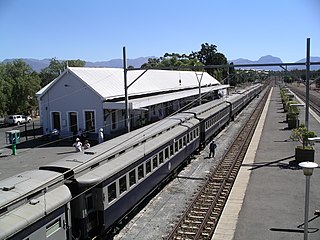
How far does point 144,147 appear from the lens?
14672mm

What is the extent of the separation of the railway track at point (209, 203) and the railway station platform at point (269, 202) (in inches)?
14.6

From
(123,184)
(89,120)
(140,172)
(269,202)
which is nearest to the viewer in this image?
(123,184)

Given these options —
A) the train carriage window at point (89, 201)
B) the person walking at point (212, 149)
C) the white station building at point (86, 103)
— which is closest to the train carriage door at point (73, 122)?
the white station building at point (86, 103)

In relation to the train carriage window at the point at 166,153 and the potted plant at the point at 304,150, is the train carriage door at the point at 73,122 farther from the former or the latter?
the potted plant at the point at 304,150

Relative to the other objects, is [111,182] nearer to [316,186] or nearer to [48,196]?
[48,196]

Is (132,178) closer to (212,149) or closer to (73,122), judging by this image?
(212,149)

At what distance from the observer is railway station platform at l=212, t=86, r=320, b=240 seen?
12289 mm

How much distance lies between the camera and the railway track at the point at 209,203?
12.6 metres

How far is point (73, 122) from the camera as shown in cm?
3497

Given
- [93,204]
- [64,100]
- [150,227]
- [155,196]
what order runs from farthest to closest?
[64,100] < [155,196] < [150,227] < [93,204]

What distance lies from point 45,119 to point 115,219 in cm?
2656

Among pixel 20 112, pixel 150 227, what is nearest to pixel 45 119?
pixel 20 112

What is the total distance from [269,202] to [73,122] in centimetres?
2391

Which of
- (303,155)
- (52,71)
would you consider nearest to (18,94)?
(52,71)
